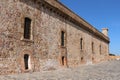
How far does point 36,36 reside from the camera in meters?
12.6

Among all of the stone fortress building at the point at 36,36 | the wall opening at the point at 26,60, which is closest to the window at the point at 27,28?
the stone fortress building at the point at 36,36

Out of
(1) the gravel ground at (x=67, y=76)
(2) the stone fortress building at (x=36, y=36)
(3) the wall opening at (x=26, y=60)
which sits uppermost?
(2) the stone fortress building at (x=36, y=36)

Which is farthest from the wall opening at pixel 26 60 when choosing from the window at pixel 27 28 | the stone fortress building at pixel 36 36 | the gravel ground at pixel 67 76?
the window at pixel 27 28

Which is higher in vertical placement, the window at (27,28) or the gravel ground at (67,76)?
the window at (27,28)

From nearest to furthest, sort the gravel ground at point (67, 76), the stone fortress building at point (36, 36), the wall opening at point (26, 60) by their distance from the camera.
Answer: the gravel ground at point (67, 76) → the stone fortress building at point (36, 36) → the wall opening at point (26, 60)

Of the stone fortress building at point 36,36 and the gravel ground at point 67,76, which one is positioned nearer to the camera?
the gravel ground at point 67,76

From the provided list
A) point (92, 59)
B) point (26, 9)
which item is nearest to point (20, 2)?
point (26, 9)

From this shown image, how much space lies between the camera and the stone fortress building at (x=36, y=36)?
10281 mm

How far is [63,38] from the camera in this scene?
1694cm

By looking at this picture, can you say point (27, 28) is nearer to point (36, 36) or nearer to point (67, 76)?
point (36, 36)

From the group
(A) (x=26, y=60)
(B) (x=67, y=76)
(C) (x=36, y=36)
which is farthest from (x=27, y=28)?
(B) (x=67, y=76)

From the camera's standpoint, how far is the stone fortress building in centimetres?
1028

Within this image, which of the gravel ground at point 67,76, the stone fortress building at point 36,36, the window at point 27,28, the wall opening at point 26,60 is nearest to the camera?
the gravel ground at point 67,76

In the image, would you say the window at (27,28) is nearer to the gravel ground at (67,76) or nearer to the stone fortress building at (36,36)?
the stone fortress building at (36,36)
